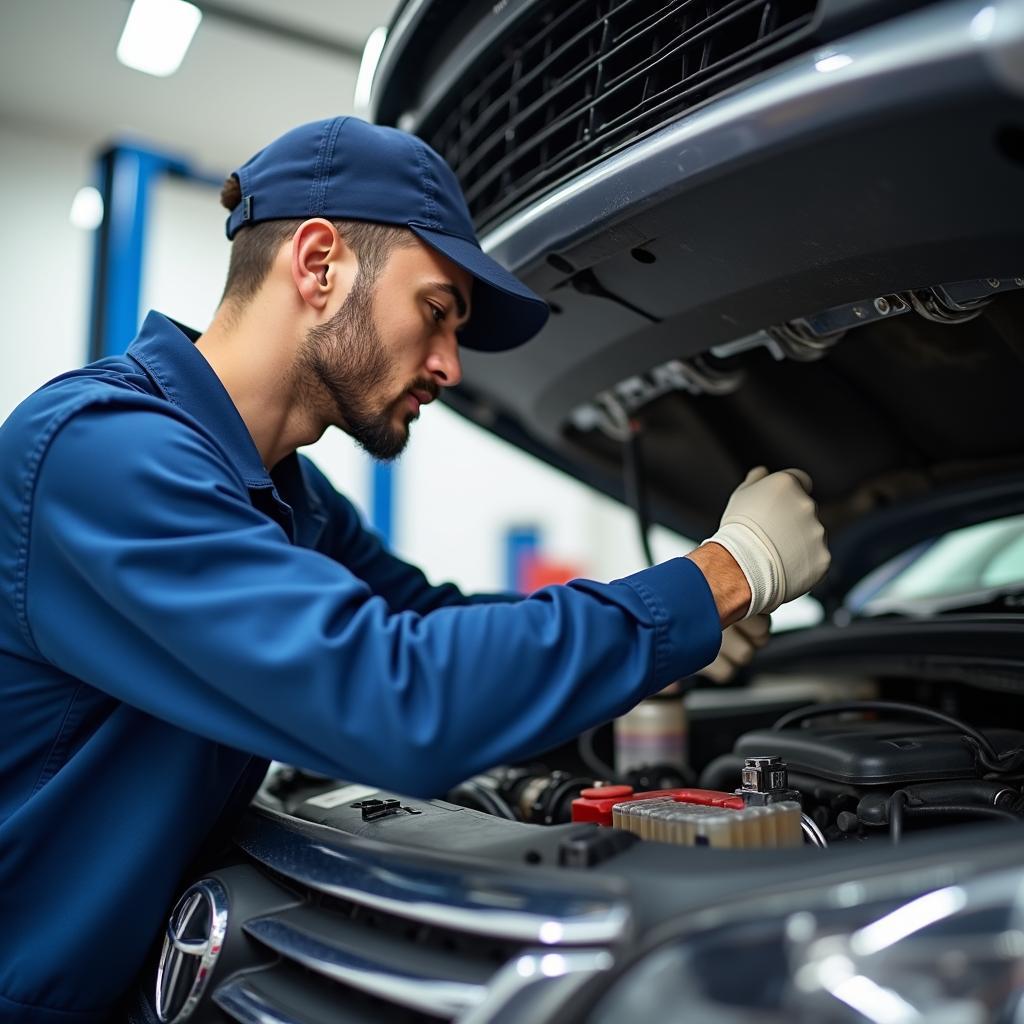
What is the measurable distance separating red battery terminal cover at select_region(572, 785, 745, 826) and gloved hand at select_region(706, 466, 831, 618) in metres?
0.17

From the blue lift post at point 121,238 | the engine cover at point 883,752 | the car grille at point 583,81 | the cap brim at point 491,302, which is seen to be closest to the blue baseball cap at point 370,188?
the cap brim at point 491,302

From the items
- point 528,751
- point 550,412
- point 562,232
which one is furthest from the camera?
point 550,412

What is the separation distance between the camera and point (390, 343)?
40.0 inches

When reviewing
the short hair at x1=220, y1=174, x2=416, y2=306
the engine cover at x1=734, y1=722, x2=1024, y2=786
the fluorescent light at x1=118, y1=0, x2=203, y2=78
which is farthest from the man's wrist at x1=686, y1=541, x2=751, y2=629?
the fluorescent light at x1=118, y1=0, x2=203, y2=78

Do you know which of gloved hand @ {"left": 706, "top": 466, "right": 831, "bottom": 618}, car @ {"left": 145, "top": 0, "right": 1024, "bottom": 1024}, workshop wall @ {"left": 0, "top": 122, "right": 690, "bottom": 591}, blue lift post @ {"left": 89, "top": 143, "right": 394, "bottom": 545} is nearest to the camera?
car @ {"left": 145, "top": 0, "right": 1024, "bottom": 1024}

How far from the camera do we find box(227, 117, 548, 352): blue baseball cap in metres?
0.99

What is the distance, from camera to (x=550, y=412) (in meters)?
1.47

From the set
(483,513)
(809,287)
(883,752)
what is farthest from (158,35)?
(483,513)

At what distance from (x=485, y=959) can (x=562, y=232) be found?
0.68 metres

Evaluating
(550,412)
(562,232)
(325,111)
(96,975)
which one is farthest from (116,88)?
(96,975)

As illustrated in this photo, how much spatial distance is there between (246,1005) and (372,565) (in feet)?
2.41

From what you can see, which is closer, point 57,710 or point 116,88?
point 57,710

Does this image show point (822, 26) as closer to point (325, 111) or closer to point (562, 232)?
point (562, 232)

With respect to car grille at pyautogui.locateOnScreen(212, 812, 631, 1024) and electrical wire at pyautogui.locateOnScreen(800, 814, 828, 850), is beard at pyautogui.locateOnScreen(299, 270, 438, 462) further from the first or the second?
electrical wire at pyautogui.locateOnScreen(800, 814, 828, 850)
